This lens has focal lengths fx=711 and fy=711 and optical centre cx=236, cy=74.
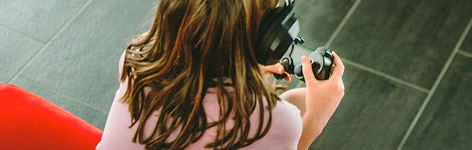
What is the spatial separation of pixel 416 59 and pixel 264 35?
99cm

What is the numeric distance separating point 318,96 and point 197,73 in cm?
35

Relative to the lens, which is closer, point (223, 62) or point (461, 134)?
point (223, 62)

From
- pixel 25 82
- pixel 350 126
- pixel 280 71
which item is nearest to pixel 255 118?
pixel 280 71

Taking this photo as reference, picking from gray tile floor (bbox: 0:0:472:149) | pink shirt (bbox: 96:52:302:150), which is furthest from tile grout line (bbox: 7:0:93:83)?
pink shirt (bbox: 96:52:302:150)

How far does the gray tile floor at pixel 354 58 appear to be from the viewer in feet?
5.89

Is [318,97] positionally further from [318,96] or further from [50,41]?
[50,41]

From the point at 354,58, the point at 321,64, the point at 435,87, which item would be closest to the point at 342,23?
the point at 354,58

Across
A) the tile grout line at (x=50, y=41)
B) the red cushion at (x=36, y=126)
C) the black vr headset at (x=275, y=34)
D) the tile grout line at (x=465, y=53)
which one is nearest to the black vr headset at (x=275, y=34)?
the black vr headset at (x=275, y=34)

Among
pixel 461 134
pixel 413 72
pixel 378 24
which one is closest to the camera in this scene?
pixel 461 134

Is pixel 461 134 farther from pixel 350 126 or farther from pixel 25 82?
pixel 25 82

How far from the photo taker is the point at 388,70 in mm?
1921

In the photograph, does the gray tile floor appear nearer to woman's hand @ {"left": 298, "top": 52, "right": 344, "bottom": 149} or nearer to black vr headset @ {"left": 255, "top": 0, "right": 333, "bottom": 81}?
woman's hand @ {"left": 298, "top": 52, "right": 344, "bottom": 149}

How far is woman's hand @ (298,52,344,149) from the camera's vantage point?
4.36 ft

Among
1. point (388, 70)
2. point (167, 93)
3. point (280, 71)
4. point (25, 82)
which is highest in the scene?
point (388, 70)
